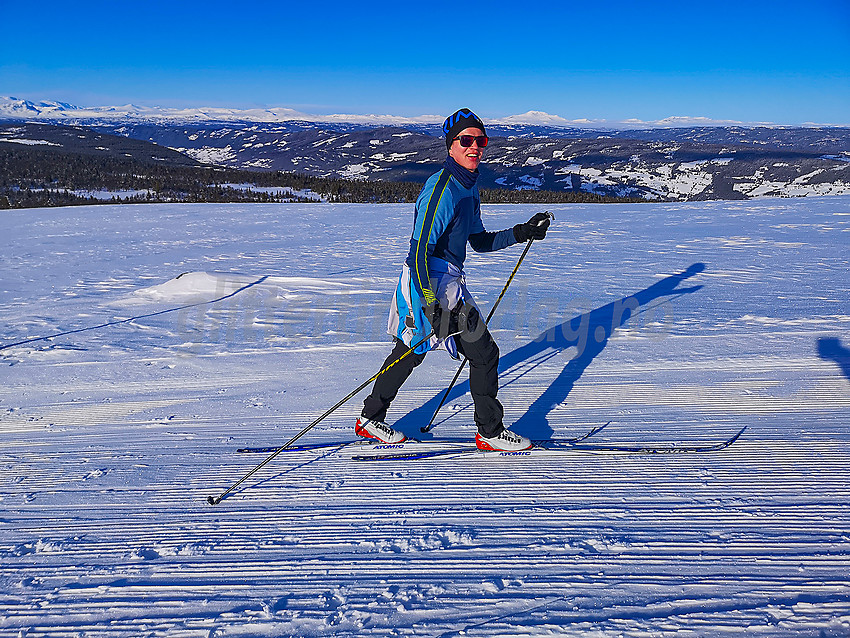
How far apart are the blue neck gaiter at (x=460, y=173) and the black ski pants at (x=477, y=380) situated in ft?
2.75

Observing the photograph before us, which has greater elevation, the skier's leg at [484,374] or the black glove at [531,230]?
the black glove at [531,230]

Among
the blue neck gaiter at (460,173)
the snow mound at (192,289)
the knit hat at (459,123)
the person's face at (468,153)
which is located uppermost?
the knit hat at (459,123)

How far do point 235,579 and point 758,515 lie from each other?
2425 millimetres

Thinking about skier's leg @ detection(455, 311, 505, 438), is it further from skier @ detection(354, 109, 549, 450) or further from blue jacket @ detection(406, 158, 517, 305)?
blue jacket @ detection(406, 158, 517, 305)

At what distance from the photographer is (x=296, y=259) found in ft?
35.4

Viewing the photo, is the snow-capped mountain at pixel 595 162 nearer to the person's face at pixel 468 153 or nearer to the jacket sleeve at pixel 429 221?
the person's face at pixel 468 153

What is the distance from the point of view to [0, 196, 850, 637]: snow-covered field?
6.74ft

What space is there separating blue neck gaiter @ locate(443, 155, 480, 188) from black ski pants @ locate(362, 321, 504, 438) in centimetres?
84

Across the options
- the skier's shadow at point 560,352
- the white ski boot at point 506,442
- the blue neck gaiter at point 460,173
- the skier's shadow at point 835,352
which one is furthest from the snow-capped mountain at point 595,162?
the blue neck gaiter at point 460,173

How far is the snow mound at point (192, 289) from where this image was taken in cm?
753

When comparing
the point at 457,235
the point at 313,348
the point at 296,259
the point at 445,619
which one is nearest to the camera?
the point at 445,619

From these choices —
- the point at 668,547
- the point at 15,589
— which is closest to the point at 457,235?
the point at 668,547

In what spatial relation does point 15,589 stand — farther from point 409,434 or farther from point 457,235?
point 457,235

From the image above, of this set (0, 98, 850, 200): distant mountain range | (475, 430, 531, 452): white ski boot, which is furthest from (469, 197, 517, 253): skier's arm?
(0, 98, 850, 200): distant mountain range
